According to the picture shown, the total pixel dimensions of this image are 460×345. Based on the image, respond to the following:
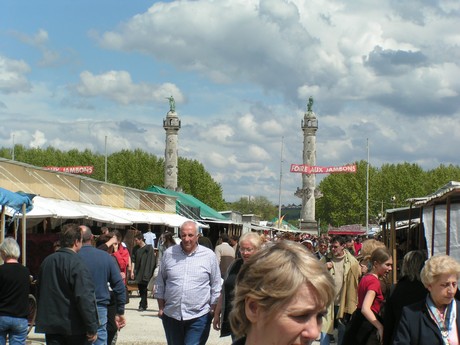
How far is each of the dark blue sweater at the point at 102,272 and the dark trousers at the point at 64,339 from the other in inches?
43.2

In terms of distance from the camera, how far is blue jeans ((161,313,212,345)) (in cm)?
862

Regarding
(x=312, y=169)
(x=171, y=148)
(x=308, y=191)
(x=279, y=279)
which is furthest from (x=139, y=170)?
(x=279, y=279)

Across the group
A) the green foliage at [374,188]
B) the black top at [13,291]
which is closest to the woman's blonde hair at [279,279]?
the black top at [13,291]

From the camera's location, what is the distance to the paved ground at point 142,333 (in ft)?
45.1

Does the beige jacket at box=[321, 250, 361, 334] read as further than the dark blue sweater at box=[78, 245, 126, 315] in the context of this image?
Yes

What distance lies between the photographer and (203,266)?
347 inches

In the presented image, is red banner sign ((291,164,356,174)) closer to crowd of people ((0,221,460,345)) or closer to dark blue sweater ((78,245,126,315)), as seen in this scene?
crowd of people ((0,221,460,345))

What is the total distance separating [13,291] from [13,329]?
1.28 feet

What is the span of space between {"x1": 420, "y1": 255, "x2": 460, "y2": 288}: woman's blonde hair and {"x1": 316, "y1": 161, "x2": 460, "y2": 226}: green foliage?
102735 mm

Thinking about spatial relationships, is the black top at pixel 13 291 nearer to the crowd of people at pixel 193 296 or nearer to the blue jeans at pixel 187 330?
the crowd of people at pixel 193 296

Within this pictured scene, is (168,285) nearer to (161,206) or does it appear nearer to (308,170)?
(161,206)

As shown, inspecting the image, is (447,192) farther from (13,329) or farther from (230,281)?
(13,329)

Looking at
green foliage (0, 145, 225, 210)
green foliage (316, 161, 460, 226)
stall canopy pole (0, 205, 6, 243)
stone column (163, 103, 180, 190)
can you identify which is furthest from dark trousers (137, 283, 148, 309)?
green foliage (316, 161, 460, 226)

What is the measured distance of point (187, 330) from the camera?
342 inches
